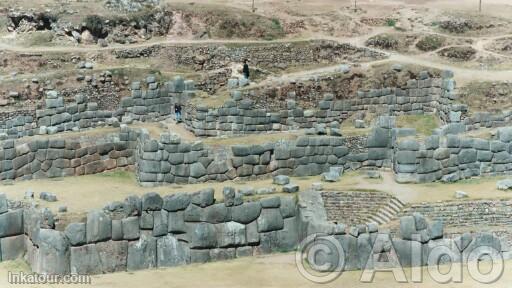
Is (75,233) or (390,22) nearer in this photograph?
(75,233)

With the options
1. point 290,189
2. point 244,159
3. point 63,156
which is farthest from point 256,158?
point 63,156

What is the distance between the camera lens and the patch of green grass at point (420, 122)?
4284cm

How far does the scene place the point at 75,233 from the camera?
27.8 meters

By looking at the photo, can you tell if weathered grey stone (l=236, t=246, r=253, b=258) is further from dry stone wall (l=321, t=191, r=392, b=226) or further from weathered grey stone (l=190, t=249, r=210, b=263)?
dry stone wall (l=321, t=191, r=392, b=226)

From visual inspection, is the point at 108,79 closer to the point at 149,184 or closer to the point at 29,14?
the point at 29,14

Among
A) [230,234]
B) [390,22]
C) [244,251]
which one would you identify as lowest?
[244,251]

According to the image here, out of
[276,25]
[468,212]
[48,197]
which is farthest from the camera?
[276,25]

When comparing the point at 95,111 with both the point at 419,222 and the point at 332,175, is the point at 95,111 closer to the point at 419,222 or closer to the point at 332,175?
the point at 332,175

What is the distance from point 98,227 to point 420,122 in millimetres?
19833

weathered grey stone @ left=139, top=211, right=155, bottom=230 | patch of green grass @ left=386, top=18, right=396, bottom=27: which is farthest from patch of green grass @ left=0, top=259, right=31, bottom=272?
patch of green grass @ left=386, top=18, right=396, bottom=27

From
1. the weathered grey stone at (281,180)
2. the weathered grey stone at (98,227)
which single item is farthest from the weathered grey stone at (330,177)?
the weathered grey stone at (98,227)

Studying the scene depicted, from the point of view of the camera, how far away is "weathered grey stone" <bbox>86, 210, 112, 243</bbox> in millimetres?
28109

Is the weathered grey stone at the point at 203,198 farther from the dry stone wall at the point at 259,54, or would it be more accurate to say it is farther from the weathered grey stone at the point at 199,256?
the dry stone wall at the point at 259,54

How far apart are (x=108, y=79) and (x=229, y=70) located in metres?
5.88
